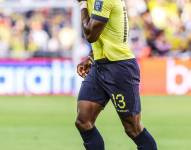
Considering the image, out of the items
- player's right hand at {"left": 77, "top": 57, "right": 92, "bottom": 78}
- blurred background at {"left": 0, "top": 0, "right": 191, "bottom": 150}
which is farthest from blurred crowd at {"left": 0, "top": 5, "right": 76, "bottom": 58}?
player's right hand at {"left": 77, "top": 57, "right": 92, "bottom": 78}

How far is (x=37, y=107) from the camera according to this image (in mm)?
19156

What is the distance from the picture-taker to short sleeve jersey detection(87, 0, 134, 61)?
853 cm

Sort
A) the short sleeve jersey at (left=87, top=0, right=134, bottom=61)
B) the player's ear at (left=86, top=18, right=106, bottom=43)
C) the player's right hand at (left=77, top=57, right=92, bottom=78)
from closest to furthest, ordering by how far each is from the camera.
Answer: the player's ear at (left=86, top=18, right=106, bottom=43) < the short sleeve jersey at (left=87, top=0, right=134, bottom=61) < the player's right hand at (left=77, top=57, right=92, bottom=78)

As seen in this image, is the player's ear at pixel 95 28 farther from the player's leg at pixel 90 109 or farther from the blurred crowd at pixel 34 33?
the blurred crowd at pixel 34 33

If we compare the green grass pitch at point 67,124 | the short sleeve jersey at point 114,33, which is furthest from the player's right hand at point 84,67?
the green grass pitch at point 67,124

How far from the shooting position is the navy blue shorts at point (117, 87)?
8.72 metres

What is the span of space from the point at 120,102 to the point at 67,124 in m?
6.56

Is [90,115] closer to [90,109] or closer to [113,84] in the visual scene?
Answer: [90,109]

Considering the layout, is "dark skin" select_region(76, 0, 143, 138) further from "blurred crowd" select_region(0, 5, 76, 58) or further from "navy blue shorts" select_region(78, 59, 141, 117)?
"blurred crowd" select_region(0, 5, 76, 58)

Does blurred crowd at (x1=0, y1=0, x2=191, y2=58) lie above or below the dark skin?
below

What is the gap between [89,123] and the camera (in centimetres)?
870

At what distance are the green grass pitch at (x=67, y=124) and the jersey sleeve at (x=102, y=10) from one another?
3.46m

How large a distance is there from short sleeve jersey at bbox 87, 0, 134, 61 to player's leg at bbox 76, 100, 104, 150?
1.84 ft

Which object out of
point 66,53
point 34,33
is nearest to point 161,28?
point 66,53
